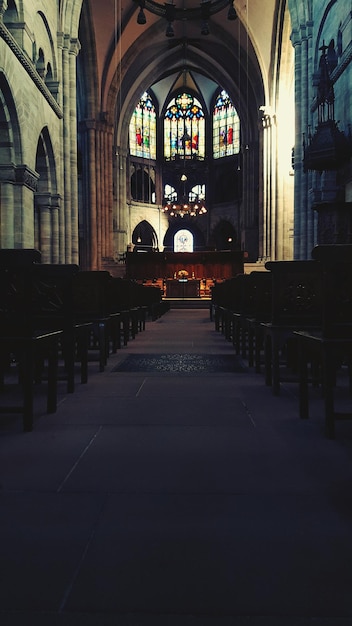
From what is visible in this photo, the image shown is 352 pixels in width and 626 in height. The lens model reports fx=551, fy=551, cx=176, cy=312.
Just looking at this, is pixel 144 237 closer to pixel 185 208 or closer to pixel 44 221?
pixel 185 208

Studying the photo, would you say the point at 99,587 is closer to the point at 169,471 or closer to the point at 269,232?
the point at 169,471

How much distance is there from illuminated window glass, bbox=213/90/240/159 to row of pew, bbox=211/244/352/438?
35.4m

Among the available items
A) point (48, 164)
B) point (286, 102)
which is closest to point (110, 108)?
point (286, 102)

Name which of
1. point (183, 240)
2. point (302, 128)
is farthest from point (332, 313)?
point (183, 240)

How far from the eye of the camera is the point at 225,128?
42094 millimetres

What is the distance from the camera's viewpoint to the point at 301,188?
17.5 metres

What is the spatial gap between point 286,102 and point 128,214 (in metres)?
16.6

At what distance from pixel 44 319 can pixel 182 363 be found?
2114 mm

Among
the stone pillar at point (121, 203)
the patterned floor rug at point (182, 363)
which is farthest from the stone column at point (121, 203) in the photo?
the patterned floor rug at point (182, 363)

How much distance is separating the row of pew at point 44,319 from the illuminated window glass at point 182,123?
37390mm

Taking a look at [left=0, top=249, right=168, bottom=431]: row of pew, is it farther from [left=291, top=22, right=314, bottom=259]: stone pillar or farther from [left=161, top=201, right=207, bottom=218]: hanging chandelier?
[left=161, top=201, right=207, bottom=218]: hanging chandelier

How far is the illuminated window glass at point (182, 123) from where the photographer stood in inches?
1716

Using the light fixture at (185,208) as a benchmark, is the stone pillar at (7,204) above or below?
below

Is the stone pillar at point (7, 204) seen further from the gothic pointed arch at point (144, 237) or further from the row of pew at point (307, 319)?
the gothic pointed arch at point (144, 237)
